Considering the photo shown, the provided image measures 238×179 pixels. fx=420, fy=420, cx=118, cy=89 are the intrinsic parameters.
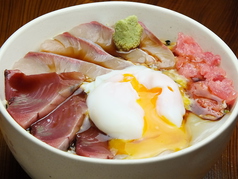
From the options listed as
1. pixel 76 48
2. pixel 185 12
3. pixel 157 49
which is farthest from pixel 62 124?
pixel 185 12

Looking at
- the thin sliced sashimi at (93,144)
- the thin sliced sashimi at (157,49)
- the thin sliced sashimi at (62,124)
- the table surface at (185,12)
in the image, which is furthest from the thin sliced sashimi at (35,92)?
the table surface at (185,12)

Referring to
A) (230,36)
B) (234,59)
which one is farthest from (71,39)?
(230,36)

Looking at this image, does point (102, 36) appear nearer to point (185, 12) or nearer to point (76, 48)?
point (76, 48)

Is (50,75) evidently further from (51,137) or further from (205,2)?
(205,2)

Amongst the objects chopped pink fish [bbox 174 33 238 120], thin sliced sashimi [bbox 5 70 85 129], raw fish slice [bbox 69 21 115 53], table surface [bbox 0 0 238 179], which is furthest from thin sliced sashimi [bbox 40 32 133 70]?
table surface [bbox 0 0 238 179]

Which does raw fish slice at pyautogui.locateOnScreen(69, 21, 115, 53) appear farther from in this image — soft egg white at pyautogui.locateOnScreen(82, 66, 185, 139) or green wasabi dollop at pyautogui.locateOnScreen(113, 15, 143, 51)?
soft egg white at pyautogui.locateOnScreen(82, 66, 185, 139)

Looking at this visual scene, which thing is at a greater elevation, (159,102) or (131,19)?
(131,19)
